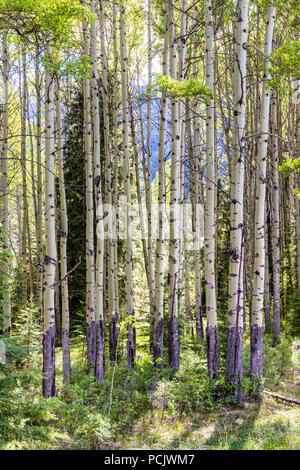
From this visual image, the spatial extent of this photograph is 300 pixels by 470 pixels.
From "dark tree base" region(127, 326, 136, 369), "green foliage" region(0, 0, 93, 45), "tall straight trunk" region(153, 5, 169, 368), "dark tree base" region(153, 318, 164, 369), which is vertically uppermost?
"green foliage" region(0, 0, 93, 45)

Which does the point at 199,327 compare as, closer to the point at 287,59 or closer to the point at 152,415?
the point at 152,415

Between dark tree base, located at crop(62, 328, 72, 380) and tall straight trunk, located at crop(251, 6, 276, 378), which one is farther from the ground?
tall straight trunk, located at crop(251, 6, 276, 378)

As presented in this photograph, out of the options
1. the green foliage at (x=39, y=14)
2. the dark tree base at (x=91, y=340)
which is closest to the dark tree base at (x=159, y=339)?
the dark tree base at (x=91, y=340)

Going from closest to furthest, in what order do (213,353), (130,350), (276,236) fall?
(213,353) < (130,350) < (276,236)

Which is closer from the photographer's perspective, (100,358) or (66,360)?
(100,358)

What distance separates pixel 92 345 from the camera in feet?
29.1

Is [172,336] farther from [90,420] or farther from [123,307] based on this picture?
[123,307]

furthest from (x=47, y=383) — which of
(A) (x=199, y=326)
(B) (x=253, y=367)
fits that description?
(A) (x=199, y=326)

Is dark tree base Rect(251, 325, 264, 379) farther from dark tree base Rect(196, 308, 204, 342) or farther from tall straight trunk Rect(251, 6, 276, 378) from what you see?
dark tree base Rect(196, 308, 204, 342)

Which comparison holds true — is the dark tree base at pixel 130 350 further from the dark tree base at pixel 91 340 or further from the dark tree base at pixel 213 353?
the dark tree base at pixel 213 353

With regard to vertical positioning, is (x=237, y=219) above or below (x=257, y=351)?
above

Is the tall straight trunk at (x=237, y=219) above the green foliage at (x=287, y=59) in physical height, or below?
below

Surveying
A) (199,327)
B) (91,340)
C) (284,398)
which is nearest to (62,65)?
(284,398)

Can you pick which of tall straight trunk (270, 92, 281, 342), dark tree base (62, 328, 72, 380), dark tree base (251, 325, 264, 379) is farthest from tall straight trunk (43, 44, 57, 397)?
tall straight trunk (270, 92, 281, 342)
